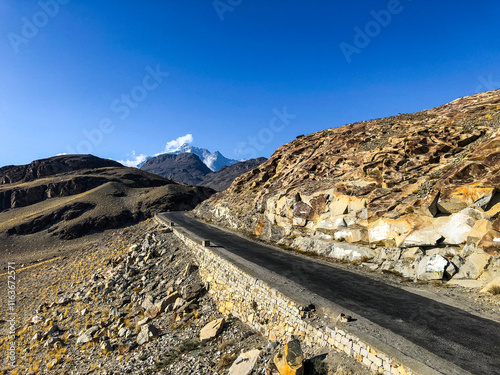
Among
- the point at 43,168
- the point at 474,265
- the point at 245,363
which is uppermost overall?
the point at 43,168

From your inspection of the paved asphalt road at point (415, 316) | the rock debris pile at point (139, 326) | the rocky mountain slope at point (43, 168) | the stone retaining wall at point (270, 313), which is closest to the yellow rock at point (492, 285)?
the paved asphalt road at point (415, 316)

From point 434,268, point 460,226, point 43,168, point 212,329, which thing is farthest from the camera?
point 43,168

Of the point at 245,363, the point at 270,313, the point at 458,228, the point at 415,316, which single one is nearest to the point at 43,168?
the point at 270,313

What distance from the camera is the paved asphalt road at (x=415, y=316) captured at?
6652mm

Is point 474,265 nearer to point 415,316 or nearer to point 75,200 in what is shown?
point 415,316

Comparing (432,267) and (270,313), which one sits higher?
(270,313)

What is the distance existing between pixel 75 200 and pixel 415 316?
3723 inches

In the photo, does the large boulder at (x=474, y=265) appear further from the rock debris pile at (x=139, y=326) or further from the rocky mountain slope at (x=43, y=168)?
the rocky mountain slope at (x=43, y=168)

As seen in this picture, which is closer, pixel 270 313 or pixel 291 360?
pixel 291 360

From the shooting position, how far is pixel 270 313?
33.2 ft

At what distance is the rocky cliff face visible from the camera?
11.8 m

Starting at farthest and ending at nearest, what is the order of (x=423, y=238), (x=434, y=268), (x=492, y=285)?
(x=423, y=238) → (x=434, y=268) → (x=492, y=285)

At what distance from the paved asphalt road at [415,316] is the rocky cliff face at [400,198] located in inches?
99.0

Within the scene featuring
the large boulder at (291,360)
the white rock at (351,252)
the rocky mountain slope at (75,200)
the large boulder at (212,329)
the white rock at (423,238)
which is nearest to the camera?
the large boulder at (291,360)
